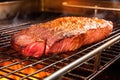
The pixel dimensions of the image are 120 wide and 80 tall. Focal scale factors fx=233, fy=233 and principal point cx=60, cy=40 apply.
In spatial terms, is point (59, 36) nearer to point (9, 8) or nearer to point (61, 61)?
point (61, 61)

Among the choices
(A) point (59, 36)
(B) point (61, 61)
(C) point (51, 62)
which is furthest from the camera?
(A) point (59, 36)

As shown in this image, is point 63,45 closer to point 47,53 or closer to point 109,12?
point 47,53

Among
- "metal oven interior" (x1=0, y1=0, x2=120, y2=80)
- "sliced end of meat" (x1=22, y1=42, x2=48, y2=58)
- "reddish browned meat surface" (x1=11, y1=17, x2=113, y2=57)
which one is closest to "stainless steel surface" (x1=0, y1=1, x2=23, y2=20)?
"metal oven interior" (x1=0, y1=0, x2=120, y2=80)

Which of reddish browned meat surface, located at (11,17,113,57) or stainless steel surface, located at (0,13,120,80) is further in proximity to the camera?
reddish browned meat surface, located at (11,17,113,57)

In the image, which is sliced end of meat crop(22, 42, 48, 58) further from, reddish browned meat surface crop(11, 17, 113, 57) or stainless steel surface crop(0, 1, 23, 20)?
stainless steel surface crop(0, 1, 23, 20)

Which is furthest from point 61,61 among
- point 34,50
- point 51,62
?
point 34,50

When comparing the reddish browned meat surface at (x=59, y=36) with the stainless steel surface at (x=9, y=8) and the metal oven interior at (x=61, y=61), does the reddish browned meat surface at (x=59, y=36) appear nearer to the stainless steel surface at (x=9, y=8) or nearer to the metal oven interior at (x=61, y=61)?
the metal oven interior at (x=61, y=61)

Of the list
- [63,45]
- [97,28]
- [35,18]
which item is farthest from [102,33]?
[35,18]
